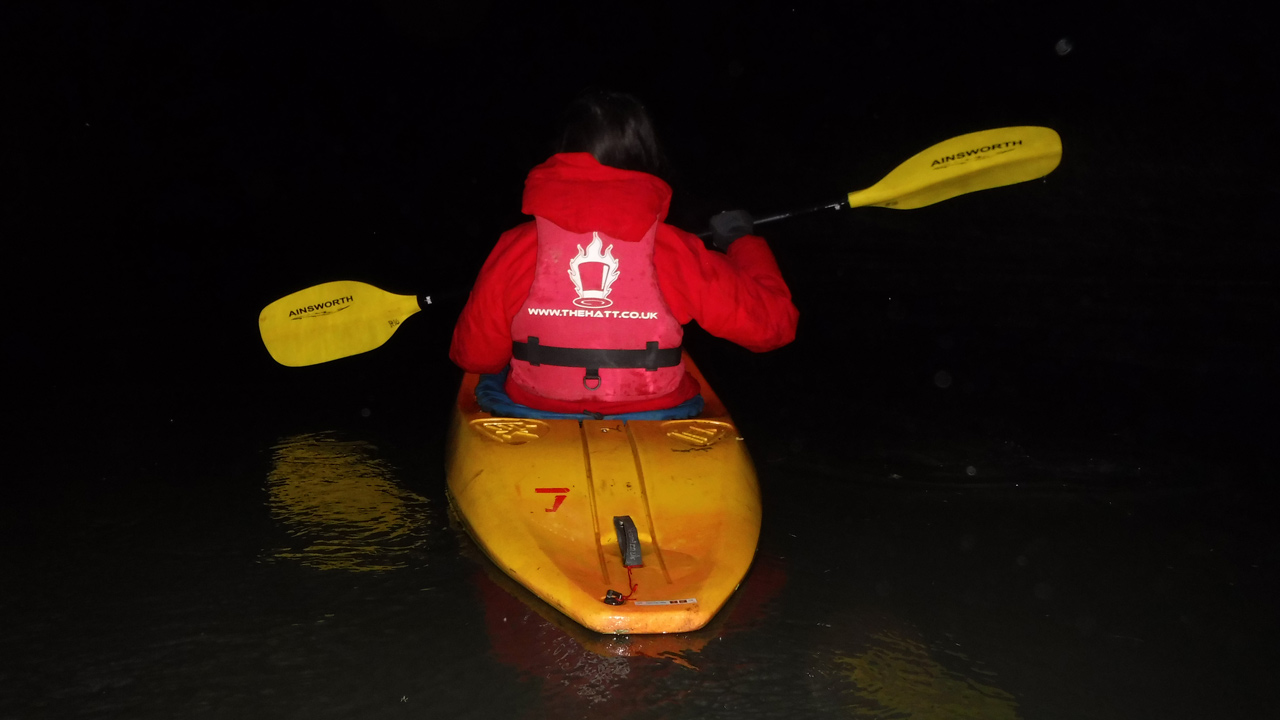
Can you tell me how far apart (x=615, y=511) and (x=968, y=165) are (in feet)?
6.16

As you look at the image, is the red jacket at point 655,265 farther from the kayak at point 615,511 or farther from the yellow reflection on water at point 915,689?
the yellow reflection on water at point 915,689

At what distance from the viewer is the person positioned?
94.3 inches

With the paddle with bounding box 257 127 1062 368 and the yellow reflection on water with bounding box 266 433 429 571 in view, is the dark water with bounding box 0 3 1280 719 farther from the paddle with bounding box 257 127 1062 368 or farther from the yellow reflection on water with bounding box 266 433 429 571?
the paddle with bounding box 257 127 1062 368

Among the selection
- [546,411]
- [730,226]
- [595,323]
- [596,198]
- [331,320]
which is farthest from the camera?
[331,320]

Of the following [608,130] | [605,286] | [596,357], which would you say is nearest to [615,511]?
[596,357]

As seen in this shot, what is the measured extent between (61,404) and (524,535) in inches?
96.9

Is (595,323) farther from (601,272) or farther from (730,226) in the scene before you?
(730,226)

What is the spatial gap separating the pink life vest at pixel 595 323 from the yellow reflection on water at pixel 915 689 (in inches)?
33.5

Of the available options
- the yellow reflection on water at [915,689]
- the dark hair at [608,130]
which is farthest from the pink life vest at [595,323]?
the yellow reflection on water at [915,689]

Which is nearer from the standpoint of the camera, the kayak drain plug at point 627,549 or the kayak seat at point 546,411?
the kayak drain plug at point 627,549

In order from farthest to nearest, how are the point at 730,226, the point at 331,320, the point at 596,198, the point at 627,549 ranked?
the point at 331,320, the point at 730,226, the point at 596,198, the point at 627,549

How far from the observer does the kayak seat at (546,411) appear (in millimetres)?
2693

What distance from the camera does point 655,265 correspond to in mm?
2469

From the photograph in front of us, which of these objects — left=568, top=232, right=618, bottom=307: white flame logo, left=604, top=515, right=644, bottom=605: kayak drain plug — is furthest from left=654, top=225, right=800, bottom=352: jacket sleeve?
left=604, top=515, right=644, bottom=605: kayak drain plug
